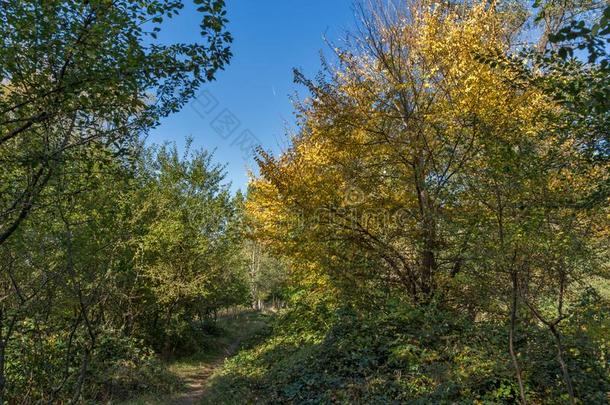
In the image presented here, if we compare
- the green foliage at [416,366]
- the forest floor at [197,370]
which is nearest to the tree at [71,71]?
the green foliage at [416,366]

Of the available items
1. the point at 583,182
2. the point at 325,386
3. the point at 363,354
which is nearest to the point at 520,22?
the point at 583,182

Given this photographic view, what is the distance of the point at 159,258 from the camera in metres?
14.6

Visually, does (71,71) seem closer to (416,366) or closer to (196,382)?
(416,366)

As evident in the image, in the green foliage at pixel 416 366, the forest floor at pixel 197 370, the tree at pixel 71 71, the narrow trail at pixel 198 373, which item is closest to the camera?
the tree at pixel 71 71

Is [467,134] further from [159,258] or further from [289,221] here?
[159,258]

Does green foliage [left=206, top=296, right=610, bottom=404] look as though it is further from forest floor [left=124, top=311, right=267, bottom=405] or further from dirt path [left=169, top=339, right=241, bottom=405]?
forest floor [left=124, top=311, right=267, bottom=405]

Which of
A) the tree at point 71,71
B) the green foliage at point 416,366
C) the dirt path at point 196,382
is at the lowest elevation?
the dirt path at point 196,382

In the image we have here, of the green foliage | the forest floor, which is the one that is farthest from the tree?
the forest floor

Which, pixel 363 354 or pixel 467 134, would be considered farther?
pixel 363 354

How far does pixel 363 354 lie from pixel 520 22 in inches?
567

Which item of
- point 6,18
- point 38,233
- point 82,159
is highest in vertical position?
point 6,18

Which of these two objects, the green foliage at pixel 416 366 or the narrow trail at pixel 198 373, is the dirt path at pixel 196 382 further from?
the green foliage at pixel 416 366

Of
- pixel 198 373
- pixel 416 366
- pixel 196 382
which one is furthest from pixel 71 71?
pixel 198 373

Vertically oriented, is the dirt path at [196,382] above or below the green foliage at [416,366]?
below
